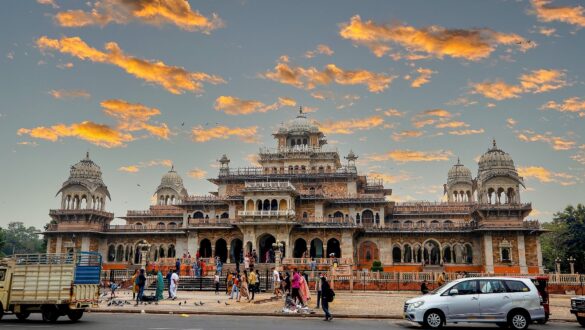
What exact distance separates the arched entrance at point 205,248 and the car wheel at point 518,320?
43.2m

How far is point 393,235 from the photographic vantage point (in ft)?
184

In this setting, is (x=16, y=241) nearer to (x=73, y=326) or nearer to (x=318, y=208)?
(x=318, y=208)

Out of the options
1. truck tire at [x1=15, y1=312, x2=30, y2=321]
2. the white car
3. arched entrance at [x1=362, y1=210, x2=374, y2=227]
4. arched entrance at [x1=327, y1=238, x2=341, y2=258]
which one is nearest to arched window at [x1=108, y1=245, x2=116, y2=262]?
arched entrance at [x1=327, y1=238, x2=341, y2=258]

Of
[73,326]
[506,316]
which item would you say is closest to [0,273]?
[73,326]

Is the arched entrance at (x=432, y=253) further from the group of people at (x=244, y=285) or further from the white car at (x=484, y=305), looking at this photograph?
the white car at (x=484, y=305)

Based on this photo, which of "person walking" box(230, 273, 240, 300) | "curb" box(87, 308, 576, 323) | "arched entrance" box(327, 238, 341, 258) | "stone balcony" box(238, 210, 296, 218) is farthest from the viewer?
"arched entrance" box(327, 238, 341, 258)

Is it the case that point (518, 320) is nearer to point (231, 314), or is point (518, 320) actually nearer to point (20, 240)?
point (231, 314)

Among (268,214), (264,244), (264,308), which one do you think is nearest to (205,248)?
(264,244)

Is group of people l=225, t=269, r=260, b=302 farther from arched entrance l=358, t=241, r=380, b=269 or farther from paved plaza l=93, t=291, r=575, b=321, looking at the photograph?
arched entrance l=358, t=241, r=380, b=269

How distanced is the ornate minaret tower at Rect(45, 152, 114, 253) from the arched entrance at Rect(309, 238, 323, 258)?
25.8 meters

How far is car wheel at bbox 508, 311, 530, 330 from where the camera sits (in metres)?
16.9

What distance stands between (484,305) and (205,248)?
44771 mm

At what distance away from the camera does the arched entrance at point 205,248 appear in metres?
57.2

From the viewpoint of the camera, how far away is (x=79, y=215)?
6119 cm
